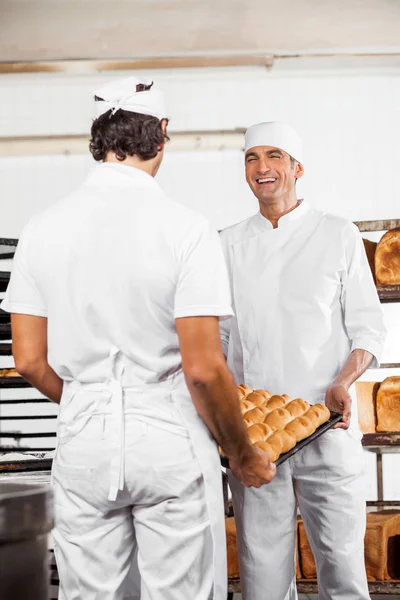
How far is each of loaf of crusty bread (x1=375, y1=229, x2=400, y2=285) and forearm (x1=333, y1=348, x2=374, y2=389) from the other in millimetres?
1043

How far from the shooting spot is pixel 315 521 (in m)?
2.04

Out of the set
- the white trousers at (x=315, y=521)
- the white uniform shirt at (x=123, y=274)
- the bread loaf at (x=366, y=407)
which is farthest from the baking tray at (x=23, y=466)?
the bread loaf at (x=366, y=407)

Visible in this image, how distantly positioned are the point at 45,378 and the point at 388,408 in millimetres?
2033

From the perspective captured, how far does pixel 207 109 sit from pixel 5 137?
1.20 m

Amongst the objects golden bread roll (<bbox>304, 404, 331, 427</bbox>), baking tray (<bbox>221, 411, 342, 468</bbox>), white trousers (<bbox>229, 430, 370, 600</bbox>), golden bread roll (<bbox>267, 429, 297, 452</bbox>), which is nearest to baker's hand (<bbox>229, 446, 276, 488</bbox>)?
baking tray (<bbox>221, 411, 342, 468</bbox>)

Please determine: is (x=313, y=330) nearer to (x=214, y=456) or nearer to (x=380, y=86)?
(x=214, y=456)

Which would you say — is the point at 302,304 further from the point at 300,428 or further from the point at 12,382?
the point at 12,382

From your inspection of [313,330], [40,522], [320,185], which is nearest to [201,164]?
[320,185]

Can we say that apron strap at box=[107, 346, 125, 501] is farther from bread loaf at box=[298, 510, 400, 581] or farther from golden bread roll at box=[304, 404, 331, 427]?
bread loaf at box=[298, 510, 400, 581]

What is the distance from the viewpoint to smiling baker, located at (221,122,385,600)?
2.02 m

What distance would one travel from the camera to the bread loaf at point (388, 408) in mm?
3128

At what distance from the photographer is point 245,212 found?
4.25 metres

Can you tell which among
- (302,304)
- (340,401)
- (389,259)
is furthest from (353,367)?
(389,259)

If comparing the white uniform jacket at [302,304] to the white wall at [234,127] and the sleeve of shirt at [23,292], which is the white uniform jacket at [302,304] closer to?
the sleeve of shirt at [23,292]
